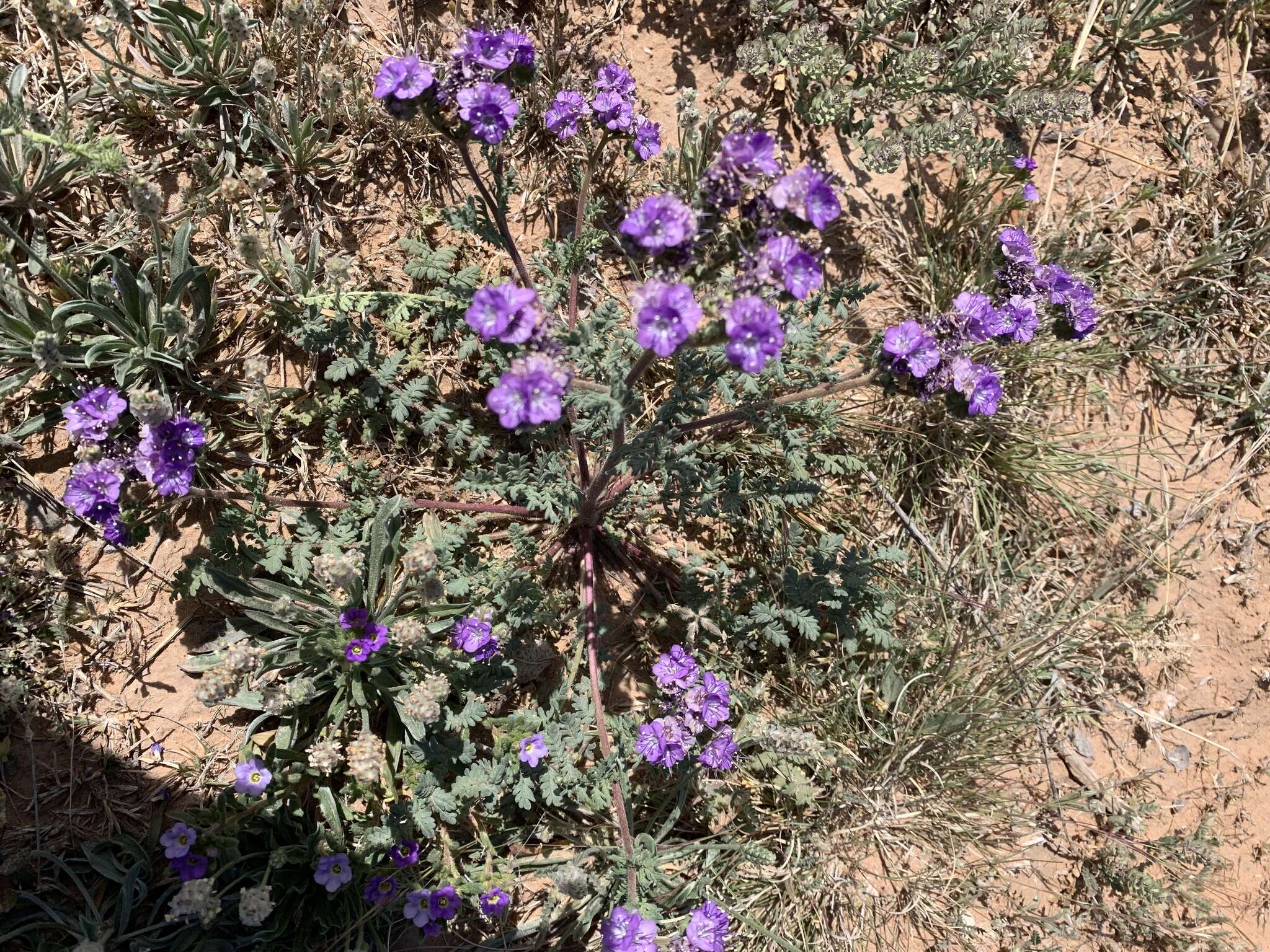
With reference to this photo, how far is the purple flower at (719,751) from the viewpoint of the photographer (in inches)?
154

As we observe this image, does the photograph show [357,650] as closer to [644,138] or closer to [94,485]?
[94,485]

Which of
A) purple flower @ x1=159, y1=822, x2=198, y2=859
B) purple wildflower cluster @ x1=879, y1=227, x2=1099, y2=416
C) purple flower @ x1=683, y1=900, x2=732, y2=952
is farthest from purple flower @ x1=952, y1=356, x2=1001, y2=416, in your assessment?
purple flower @ x1=159, y1=822, x2=198, y2=859

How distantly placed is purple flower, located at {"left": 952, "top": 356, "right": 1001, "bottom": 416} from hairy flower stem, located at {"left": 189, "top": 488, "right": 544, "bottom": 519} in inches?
78.6

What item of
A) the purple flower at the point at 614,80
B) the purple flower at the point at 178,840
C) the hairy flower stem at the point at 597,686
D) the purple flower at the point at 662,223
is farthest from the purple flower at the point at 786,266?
the purple flower at the point at 178,840

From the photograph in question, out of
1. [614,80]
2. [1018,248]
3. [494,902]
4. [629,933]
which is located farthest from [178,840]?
[1018,248]

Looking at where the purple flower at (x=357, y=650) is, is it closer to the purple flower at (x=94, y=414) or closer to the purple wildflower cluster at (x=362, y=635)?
the purple wildflower cluster at (x=362, y=635)

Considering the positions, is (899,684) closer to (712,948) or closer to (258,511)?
(712,948)

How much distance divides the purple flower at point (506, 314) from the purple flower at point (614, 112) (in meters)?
1.54

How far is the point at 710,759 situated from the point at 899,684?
1.25 m

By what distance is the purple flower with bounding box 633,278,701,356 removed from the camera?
8.71 ft

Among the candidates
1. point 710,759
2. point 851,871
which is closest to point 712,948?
point 710,759

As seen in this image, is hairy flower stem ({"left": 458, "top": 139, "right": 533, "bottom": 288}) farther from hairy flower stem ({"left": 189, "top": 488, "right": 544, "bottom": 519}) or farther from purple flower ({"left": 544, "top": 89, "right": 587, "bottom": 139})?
hairy flower stem ({"left": 189, "top": 488, "right": 544, "bottom": 519})

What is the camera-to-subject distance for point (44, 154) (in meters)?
4.24

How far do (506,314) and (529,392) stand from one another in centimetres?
28
